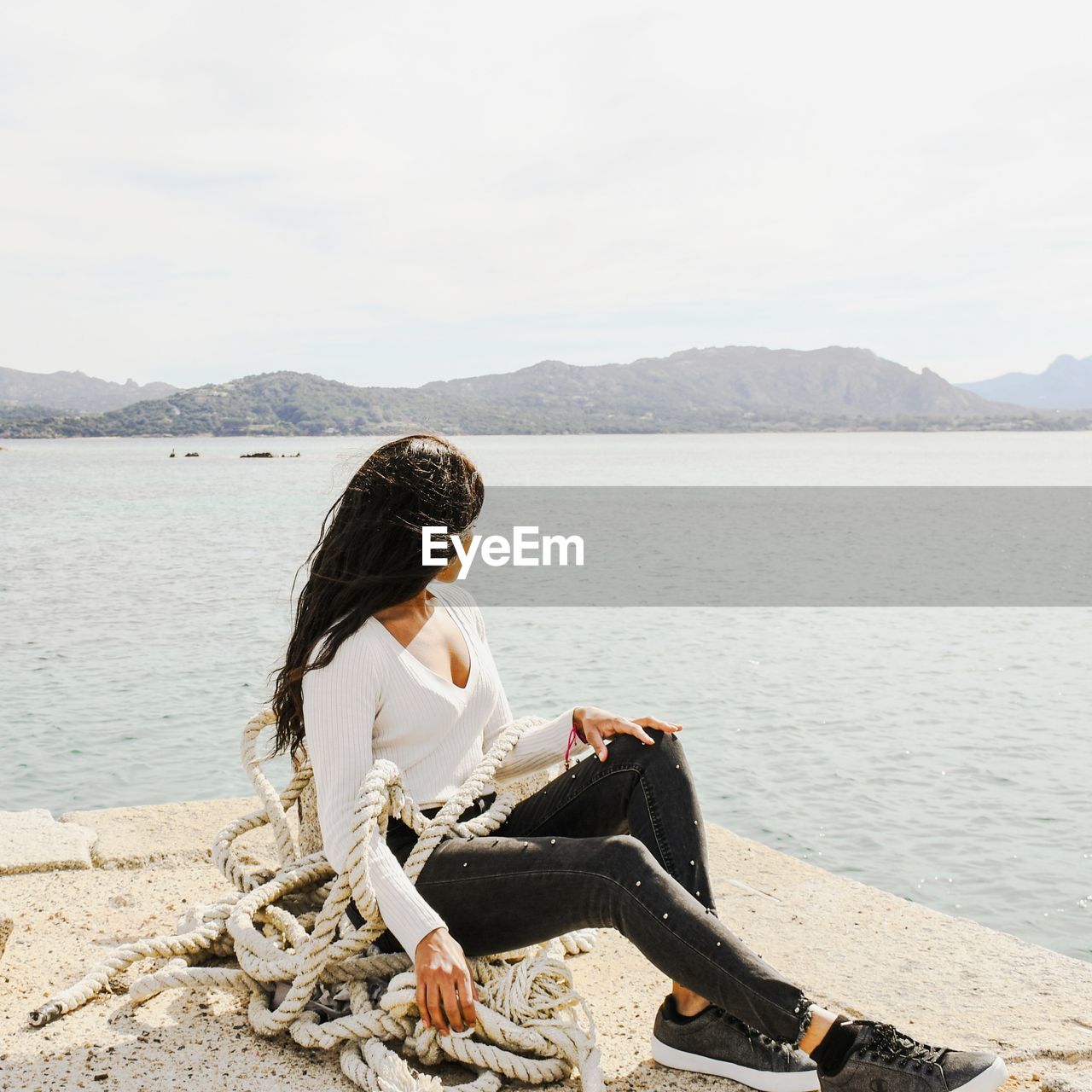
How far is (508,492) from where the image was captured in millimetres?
41625

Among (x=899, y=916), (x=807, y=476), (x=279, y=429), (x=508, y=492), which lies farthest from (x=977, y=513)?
(x=279, y=429)

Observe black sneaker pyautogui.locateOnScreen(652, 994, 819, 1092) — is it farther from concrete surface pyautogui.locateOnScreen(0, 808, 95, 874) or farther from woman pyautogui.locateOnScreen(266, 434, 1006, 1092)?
concrete surface pyautogui.locateOnScreen(0, 808, 95, 874)

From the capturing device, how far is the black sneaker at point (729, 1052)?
2148mm

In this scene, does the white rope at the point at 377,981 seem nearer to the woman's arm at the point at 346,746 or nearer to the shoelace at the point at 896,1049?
the woman's arm at the point at 346,746

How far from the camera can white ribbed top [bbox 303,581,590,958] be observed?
2.23m

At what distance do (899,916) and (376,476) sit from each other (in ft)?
7.22

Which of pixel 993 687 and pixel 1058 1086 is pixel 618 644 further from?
pixel 1058 1086

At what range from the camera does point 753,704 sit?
28.8 ft

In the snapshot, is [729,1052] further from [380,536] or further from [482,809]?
[380,536]

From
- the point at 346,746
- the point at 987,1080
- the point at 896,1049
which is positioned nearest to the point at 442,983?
the point at 346,746

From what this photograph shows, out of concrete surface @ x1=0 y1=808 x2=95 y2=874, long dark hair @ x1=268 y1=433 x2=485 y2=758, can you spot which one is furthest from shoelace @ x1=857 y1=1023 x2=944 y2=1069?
concrete surface @ x1=0 y1=808 x2=95 y2=874

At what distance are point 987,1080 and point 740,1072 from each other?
18.1 inches

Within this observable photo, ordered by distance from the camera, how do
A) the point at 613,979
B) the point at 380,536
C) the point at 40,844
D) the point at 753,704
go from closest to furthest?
1. the point at 380,536
2. the point at 613,979
3. the point at 40,844
4. the point at 753,704

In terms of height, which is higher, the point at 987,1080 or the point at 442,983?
the point at 442,983
